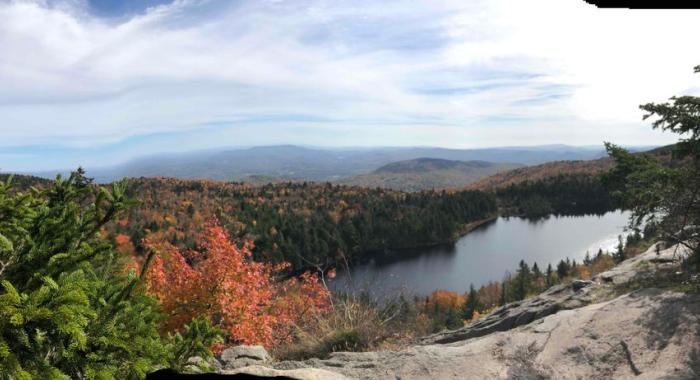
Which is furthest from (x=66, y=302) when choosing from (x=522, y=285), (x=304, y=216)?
(x=304, y=216)

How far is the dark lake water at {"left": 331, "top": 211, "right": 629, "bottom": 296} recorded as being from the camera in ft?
340

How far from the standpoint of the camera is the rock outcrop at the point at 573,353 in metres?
9.36

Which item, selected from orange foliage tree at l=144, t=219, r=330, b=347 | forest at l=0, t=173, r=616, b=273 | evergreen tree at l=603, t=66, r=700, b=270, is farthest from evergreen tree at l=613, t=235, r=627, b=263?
forest at l=0, t=173, r=616, b=273

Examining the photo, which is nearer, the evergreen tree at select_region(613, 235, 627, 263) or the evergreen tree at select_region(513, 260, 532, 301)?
the evergreen tree at select_region(613, 235, 627, 263)

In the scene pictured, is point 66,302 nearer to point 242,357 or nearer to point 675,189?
point 242,357

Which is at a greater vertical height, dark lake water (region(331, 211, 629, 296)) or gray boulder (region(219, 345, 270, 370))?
gray boulder (region(219, 345, 270, 370))

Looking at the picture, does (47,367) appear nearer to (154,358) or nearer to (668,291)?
(154,358)

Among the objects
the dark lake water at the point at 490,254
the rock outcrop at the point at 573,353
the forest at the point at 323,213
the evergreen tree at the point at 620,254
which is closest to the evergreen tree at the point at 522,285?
the evergreen tree at the point at 620,254

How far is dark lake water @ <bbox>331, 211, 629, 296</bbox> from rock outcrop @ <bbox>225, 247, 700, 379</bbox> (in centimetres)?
7807

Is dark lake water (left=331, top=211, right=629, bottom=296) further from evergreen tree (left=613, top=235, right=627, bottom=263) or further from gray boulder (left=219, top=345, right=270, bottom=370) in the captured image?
gray boulder (left=219, top=345, right=270, bottom=370)

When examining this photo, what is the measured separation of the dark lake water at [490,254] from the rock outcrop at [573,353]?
78.1 meters

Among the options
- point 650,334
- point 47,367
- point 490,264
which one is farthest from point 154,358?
point 490,264

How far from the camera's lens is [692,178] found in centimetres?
1343

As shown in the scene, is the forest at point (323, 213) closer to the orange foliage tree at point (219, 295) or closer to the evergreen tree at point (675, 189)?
the orange foliage tree at point (219, 295)
